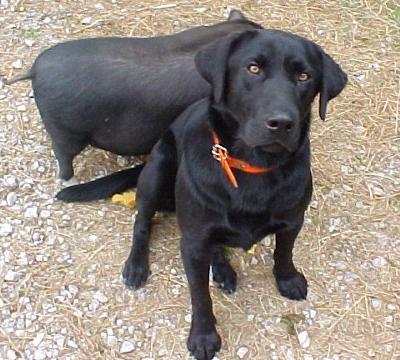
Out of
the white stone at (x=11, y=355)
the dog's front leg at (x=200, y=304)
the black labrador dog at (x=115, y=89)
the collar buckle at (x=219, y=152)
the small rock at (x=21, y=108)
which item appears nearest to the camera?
the collar buckle at (x=219, y=152)

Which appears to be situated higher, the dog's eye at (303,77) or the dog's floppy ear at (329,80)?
the dog's eye at (303,77)

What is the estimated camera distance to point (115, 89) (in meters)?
3.04

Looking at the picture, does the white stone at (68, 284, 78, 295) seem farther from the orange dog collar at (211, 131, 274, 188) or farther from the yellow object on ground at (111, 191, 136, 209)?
the orange dog collar at (211, 131, 274, 188)

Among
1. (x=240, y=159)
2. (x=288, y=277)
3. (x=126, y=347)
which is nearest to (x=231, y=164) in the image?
(x=240, y=159)

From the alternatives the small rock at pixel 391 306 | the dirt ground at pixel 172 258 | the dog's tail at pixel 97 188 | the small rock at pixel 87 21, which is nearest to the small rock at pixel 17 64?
the dirt ground at pixel 172 258

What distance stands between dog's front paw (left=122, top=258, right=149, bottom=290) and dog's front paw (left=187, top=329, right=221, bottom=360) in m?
0.30

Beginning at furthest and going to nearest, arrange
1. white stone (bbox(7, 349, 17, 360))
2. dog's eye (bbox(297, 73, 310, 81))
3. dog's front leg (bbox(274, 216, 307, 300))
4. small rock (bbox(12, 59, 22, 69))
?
small rock (bbox(12, 59, 22, 69)), dog's front leg (bbox(274, 216, 307, 300)), white stone (bbox(7, 349, 17, 360)), dog's eye (bbox(297, 73, 310, 81))

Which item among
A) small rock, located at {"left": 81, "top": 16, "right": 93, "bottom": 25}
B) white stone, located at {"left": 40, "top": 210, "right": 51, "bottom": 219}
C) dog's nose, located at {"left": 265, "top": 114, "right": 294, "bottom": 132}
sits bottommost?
white stone, located at {"left": 40, "top": 210, "right": 51, "bottom": 219}

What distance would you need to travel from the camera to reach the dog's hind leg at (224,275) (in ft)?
9.84

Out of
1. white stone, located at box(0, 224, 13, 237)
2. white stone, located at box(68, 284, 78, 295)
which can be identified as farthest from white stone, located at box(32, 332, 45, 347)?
white stone, located at box(0, 224, 13, 237)

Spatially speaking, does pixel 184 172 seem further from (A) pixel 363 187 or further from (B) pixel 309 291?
(A) pixel 363 187

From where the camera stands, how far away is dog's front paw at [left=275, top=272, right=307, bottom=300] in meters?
2.99

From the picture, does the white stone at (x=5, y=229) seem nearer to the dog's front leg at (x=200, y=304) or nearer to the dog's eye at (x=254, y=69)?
the dog's front leg at (x=200, y=304)

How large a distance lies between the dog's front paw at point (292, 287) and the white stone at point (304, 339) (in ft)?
0.47
